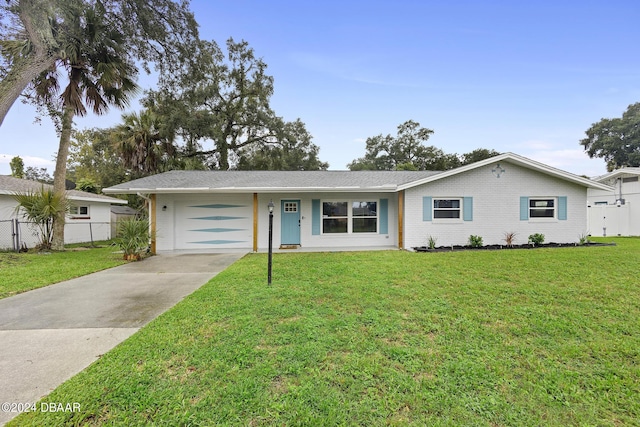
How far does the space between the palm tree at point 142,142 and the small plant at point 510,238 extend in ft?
59.6

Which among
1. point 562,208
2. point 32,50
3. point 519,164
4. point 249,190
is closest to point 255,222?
point 249,190

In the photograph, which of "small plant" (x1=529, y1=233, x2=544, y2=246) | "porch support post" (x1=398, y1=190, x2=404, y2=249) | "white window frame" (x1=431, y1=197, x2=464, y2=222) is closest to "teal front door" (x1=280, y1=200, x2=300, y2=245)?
"porch support post" (x1=398, y1=190, x2=404, y2=249)

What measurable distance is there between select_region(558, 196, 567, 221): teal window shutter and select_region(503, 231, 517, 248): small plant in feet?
6.76

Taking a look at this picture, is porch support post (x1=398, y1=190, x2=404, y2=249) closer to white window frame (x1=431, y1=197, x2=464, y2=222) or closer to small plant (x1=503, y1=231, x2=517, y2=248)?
white window frame (x1=431, y1=197, x2=464, y2=222)

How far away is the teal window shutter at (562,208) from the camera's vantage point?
10.8m

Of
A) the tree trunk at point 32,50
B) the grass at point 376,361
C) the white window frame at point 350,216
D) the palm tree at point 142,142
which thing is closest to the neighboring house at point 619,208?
the white window frame at point 350,216

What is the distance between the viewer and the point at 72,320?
382cm

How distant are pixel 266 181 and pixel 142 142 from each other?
9517 millimetres

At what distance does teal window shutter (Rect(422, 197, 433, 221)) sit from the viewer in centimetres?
1039

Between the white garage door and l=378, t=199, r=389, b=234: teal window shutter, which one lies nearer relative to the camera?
the white garage door

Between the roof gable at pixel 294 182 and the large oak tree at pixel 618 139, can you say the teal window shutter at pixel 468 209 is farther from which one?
the large oak tree at pixel 618 139

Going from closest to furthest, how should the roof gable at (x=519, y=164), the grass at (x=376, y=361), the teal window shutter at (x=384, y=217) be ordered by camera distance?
the grass at (x=376, y=361), the roof gable at (x=519, y=164), the teal window shutter at (x=384, y=217)

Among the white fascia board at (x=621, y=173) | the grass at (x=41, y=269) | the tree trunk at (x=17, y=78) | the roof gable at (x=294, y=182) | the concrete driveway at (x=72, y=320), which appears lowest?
the concrete driveway at (x=72, y=320)

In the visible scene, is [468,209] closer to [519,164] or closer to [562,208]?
[519,164]
